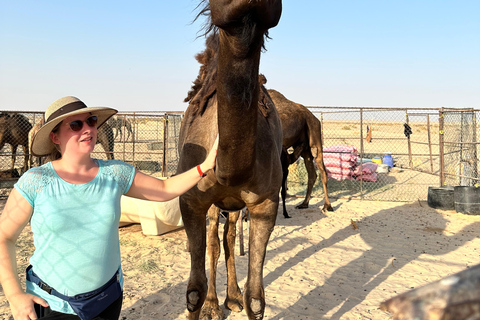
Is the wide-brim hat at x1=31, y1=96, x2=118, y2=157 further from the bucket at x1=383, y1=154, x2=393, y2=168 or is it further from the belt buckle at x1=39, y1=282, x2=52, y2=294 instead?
the bucket at x1=383, y1=154, x2=393, y2=168

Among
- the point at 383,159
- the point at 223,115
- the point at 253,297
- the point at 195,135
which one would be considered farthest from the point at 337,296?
the point at 383,159

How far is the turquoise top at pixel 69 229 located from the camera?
1800 mm

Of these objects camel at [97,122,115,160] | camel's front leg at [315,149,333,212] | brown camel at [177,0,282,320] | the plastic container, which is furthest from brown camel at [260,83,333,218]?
camel at [97,122,115,160]

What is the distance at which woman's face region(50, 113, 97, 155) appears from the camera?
1.93 m

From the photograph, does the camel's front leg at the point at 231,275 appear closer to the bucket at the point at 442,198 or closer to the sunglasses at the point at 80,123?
the sunglasses at the point at 80,123

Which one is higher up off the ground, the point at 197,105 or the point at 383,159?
the point at 197,105

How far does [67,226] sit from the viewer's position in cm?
184

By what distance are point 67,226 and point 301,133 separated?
24.6ft

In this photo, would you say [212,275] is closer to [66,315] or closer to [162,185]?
[162,185]

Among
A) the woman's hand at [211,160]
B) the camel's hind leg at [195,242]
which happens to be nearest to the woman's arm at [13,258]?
the woman's hand at [211,160]

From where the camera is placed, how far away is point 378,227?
7.40 meters

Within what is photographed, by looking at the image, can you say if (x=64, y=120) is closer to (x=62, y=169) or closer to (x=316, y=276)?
(x=62, y=169)

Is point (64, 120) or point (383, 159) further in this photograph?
point (383, 159)

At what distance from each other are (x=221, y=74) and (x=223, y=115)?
0.75ft
